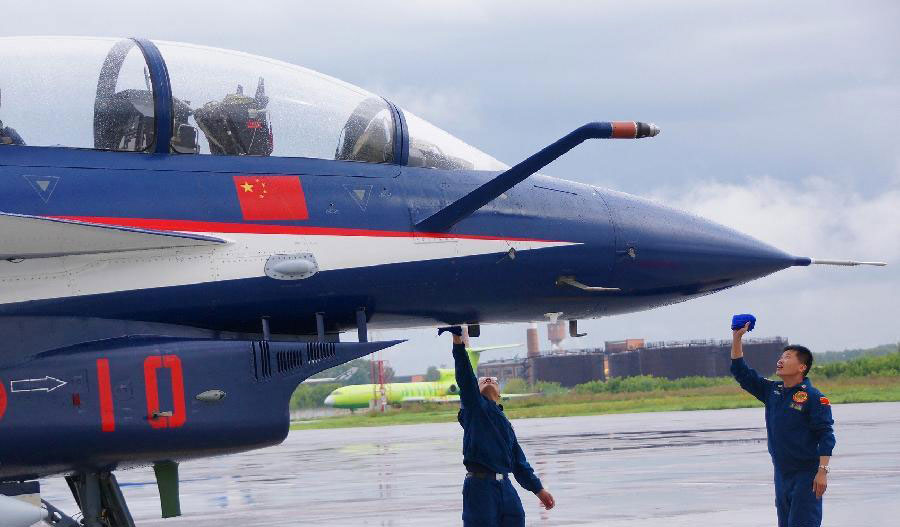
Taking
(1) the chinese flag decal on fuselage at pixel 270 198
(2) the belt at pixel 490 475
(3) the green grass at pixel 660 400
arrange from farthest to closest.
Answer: (3) the green grass at pixel 660 400
(2) the belt at pixel 490 475
(1) the chinese flag decal on fuselage at pixel 270 198

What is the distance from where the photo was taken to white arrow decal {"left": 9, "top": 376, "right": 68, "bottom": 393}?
325 inches

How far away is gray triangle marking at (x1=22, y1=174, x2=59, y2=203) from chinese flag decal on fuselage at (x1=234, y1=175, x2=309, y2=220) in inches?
49.3

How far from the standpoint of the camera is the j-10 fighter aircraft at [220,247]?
8359mm

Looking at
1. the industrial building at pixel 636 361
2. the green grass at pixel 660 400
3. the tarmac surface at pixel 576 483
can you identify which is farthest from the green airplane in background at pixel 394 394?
the tarmac surface at pixel 576 483

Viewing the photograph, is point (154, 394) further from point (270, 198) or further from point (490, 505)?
point (490, 505)

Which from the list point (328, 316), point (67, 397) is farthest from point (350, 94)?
point (67, 397)

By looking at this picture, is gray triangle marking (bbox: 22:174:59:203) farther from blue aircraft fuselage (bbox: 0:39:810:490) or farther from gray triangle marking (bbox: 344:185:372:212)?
gray triangle marking (bbox: 344:185:372:212)

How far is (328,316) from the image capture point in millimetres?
9289

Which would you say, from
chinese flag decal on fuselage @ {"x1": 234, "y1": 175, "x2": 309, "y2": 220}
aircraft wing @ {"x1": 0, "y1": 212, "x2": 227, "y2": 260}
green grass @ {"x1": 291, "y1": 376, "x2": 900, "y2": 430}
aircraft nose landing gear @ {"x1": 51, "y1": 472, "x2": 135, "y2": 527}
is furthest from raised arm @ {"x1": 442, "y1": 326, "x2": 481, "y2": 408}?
green grass @ {"x1": 291, "y1": 376, "x2": 900, "y2": 430}

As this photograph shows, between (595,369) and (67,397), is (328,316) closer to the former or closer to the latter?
(67,397)

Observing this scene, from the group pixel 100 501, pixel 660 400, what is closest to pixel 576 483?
pixel 100 501

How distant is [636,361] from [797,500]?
99.6 meters

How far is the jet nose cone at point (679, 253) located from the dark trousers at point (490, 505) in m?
1.93

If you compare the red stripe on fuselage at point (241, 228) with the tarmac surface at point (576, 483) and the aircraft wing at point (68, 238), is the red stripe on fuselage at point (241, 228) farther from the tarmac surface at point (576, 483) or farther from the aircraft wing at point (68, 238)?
the tarmac surface at point (576, 483)
